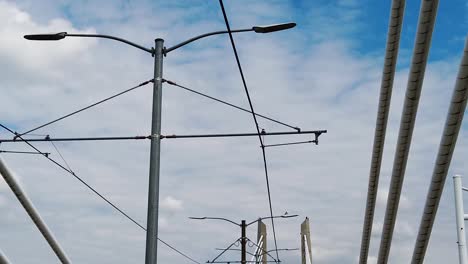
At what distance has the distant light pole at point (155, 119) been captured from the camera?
1334 centimetres

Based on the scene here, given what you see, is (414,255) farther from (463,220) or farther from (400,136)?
(463,220)

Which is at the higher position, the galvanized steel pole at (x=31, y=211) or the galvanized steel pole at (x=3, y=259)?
the galvanized steel pole at (x=31, y=211)

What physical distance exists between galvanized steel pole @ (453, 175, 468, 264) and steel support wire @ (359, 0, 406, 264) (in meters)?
4.52

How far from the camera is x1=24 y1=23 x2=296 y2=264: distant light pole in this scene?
13.3 meters

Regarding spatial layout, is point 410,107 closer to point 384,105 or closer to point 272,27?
point 384,105

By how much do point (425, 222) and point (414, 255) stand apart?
5.00ft

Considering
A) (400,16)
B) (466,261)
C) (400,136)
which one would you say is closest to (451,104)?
(400,16)

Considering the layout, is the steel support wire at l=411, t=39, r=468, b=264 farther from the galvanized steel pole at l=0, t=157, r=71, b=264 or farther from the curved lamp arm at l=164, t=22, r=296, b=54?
the galvanized steel pole at l=0, t=157, r=71, b=264

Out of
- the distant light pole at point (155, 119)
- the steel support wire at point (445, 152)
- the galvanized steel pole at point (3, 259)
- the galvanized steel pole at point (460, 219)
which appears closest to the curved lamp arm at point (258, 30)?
the distant light pole at point (155, 119)

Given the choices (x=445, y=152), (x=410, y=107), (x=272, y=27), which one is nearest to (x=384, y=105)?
(x=410, y=107)

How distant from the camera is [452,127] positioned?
1156 centimetres

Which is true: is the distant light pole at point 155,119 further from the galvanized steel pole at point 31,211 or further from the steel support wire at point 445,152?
the steel support wire at point 445,152

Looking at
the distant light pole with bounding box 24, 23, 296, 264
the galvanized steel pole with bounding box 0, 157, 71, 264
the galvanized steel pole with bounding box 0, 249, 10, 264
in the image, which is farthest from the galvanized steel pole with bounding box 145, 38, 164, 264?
the galvanized steel pole with bounding box 0, 249, 10, 264

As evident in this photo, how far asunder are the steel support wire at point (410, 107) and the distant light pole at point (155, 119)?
314 cm
